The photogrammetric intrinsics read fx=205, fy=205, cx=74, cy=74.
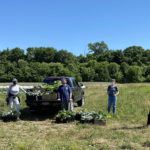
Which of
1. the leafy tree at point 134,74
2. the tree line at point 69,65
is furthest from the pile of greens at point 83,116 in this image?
the leafy tree at point 134,74

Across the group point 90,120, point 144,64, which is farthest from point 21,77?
point 90,120

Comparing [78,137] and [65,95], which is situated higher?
[65,95]

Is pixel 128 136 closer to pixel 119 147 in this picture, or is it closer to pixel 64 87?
pixel 119 147

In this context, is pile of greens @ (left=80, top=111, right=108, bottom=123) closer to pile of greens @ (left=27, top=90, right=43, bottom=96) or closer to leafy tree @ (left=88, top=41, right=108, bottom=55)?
pile of greens @ (left=27, top=90, right=43, bottom=96)

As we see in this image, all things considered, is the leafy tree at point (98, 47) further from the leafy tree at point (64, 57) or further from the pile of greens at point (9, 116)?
the pile of greens at point (9, 116)

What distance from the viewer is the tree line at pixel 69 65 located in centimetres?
7744

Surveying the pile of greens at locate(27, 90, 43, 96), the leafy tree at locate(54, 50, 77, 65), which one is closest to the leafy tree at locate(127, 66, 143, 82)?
the leafy tree at locate(54, 50, 77, 65)

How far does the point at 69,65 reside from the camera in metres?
87.6

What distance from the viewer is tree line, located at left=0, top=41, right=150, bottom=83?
77.4 meters

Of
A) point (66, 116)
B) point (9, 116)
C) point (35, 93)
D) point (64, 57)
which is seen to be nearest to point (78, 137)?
point (66, 116)

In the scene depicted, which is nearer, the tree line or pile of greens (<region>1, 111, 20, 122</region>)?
pile of greens (<region>1, 111, 20, 122</region>)

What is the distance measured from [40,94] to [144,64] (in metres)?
105

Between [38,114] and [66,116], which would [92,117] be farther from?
[38,114]

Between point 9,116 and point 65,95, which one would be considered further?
point 65,95
